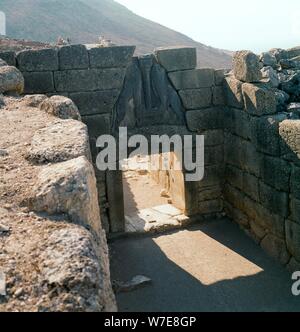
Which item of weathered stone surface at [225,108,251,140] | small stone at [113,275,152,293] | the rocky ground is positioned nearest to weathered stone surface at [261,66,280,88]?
weathered stone surface at [225,108,251,140]

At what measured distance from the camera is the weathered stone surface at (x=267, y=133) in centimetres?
634

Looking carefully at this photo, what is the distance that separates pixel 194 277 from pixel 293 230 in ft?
5.55

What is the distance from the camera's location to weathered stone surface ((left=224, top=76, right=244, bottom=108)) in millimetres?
7332

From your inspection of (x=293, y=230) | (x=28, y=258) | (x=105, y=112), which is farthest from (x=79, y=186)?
(x=105, y=112)

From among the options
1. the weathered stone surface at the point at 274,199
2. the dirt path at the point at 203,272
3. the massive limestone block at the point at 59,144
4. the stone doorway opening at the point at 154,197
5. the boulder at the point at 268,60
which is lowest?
the dirt path at the point at 203,272

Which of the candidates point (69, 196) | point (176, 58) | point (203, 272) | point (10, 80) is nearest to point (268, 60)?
point (176, 58)

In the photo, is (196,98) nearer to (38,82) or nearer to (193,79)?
(193,79)

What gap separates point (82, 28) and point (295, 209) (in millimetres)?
31234

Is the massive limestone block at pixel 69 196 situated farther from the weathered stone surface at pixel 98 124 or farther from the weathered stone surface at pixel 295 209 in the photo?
the weathered stone surface at pixel 98 124

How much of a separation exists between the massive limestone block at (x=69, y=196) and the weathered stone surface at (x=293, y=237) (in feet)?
14.7

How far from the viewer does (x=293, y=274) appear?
6336 mm

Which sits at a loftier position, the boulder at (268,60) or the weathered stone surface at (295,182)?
the boulder at (268,60)

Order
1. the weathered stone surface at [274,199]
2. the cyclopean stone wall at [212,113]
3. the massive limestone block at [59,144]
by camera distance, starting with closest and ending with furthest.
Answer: the massive limestone block at [59,144]
the weathered stone surface at [274,199]
the cyclopean stone wall at [212,113]

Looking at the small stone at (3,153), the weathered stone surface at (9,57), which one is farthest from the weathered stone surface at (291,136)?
the weathered stone surface at (9,57)
